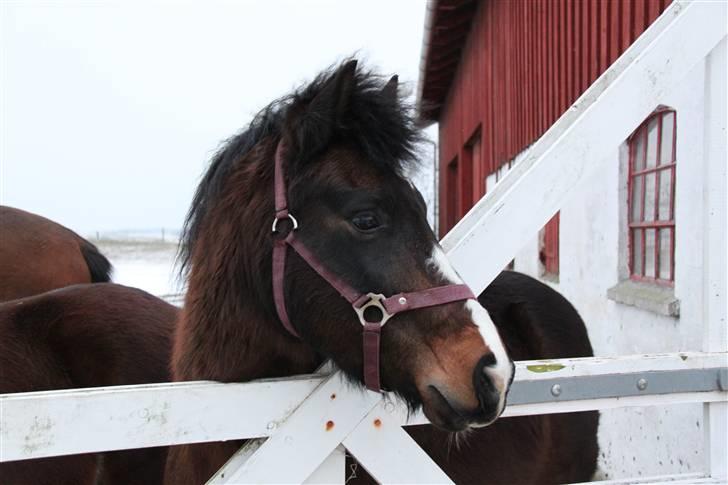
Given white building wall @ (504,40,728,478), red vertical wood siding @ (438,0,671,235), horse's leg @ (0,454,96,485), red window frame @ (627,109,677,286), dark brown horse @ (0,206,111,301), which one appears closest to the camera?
horse's leg @ (0,454,96,485)

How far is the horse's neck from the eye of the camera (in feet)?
5.03

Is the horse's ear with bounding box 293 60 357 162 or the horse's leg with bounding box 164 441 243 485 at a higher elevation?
the horse's ear with bounding box 293 60 357 162

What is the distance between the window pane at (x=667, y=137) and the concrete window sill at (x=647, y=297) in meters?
0.81

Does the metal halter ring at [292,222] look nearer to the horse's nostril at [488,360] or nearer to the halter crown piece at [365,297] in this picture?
the halter crown piece at [365,297]

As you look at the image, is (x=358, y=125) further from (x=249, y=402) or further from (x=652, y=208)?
(x=652, y=208)

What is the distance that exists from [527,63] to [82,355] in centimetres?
623

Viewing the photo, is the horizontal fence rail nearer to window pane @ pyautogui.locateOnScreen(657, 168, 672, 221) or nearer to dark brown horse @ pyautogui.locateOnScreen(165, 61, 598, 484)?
dark brown horse @ pyautogui.locateOnScreen(165, 61, 598, 484)

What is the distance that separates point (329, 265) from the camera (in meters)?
1.41

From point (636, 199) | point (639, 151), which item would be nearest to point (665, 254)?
point (636, 199)

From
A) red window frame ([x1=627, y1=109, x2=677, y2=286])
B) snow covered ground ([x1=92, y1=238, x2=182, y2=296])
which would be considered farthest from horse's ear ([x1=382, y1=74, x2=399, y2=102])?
snow covered ground ([x1=92, y1=238, x2=182, y2=296])

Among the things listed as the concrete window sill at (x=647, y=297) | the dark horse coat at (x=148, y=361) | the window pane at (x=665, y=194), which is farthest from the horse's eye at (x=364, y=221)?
the window pane at (x=665, y=194)

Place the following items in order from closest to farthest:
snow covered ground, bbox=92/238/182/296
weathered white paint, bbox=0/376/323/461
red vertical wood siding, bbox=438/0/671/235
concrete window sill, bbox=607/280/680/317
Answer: weathered white paint, bbox=0/376/323/461
concrete window sill, bbox=607/280/680/317
red vertical wood siding, bbox=438/0/671/235
snow covered ground, bbox=92/238/182/296

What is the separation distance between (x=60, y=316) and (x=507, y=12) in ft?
24.0

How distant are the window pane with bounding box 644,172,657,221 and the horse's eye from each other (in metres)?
2.99
